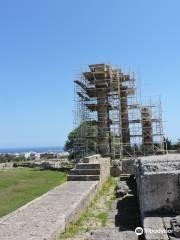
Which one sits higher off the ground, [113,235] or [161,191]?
[161,191]

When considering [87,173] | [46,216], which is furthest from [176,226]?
[87,173]

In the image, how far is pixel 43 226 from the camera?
7.32 m

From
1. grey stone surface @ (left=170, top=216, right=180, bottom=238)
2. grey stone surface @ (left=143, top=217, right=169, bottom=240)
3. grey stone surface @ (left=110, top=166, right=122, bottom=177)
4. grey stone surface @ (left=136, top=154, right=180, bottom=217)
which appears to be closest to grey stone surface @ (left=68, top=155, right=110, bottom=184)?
grey stone surface @ (left=110, top=166, right=122, bottom=177)

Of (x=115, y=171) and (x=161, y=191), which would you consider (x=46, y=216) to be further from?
(x=115, y=171)

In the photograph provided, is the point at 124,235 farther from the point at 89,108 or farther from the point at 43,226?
the point at 89,108

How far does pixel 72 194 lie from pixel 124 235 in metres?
5.90

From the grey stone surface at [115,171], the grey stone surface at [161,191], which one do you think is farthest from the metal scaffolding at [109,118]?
the grey stone surface at [161,191]

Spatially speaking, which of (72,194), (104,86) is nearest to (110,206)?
(72,194)

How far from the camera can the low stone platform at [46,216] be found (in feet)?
22.5

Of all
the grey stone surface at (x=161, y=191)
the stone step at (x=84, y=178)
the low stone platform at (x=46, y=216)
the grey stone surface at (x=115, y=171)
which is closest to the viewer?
the grey stone surface at (x=161, y=191)

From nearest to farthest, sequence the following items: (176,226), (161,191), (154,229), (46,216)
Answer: (176,226) → (154,229) → (161,191) → (46,216)

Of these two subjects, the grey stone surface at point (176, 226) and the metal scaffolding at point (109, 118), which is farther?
the metal scaffolding at point (109, 118)

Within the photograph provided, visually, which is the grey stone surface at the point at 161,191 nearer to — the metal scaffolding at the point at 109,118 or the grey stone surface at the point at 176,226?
the grey stone surface at the point at 176,226

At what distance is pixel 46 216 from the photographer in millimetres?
8305
